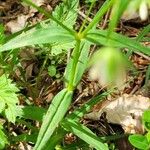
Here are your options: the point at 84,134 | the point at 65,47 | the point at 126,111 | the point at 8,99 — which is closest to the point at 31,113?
the point at 8,99

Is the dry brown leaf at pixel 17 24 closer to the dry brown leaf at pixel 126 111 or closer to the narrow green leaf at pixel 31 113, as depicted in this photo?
the dry brown leaf at pixel 126 111

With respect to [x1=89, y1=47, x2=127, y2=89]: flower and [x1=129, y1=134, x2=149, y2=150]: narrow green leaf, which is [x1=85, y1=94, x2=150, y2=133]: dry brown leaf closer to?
[x1=129, y1=134, x2=149, y2=150]: narrow green leaf

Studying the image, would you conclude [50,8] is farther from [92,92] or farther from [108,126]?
[108,126]

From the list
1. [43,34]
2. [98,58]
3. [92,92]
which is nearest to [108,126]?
[92,92]

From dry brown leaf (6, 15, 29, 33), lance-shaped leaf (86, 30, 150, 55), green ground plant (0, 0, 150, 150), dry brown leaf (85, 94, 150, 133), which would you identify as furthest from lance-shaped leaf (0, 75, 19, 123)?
dry brown leaf (6, 15, 29, 33)

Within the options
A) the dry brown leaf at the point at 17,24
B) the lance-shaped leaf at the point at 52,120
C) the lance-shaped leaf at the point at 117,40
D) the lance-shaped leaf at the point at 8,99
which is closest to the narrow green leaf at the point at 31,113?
the lance-shaped leaf at the point at 8,99

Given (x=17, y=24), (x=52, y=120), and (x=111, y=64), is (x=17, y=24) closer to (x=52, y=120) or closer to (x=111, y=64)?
(x=52, y=120)
